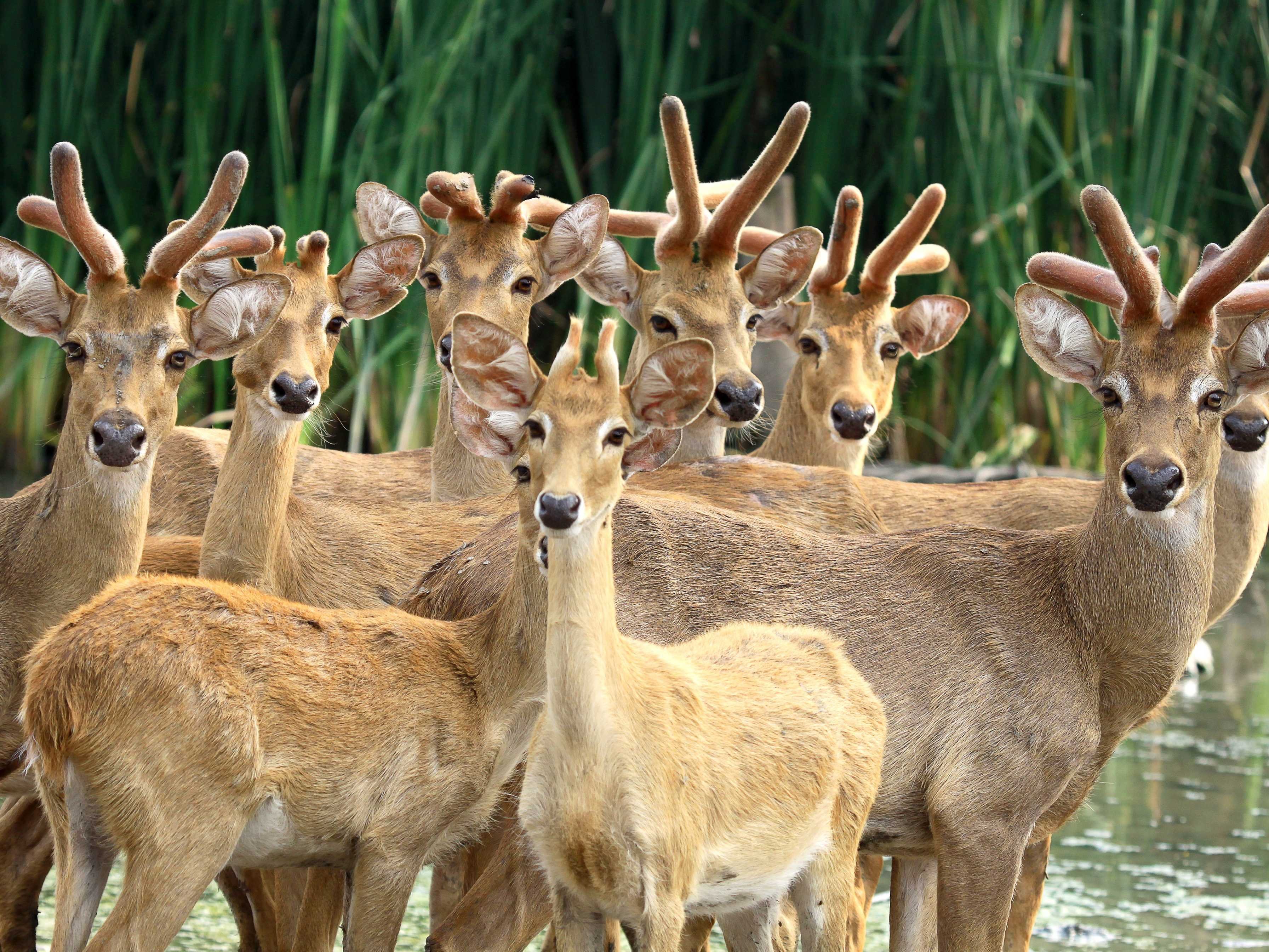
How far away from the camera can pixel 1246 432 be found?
6.35 metres

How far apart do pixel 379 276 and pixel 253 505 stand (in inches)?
36.6

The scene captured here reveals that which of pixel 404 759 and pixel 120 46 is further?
pixel 120 46

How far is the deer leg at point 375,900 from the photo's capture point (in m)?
4.74

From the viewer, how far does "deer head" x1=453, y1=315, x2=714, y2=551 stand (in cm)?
442

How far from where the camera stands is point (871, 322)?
308 inches

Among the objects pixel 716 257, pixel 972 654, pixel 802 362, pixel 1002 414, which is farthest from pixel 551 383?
pixel 1002 414

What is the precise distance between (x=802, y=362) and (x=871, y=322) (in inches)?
12.5

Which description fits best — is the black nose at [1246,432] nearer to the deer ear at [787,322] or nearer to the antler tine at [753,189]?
the antler tine at [753,189]

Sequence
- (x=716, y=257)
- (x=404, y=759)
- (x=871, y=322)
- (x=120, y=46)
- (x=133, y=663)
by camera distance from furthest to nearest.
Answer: (x=120, y=46)
(x=871, y=322)
(x=716, y=257)
(x=404, y=759)
(x=133, y=663)

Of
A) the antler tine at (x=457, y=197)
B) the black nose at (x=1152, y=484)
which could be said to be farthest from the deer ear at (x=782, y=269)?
the black nose at (x=1152, y=484)

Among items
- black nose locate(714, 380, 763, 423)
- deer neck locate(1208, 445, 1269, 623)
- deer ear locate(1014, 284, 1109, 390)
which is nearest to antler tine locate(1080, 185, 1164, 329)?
deer ear locate(1014, 284, 1109, 390)

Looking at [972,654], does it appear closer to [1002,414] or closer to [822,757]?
[822,757]

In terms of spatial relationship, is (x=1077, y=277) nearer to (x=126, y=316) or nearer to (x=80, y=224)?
(x=126, y=316)

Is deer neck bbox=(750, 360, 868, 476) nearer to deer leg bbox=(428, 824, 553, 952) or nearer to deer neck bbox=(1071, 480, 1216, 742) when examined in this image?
deer neck bbox=(1071, 480, 1216, 742)
